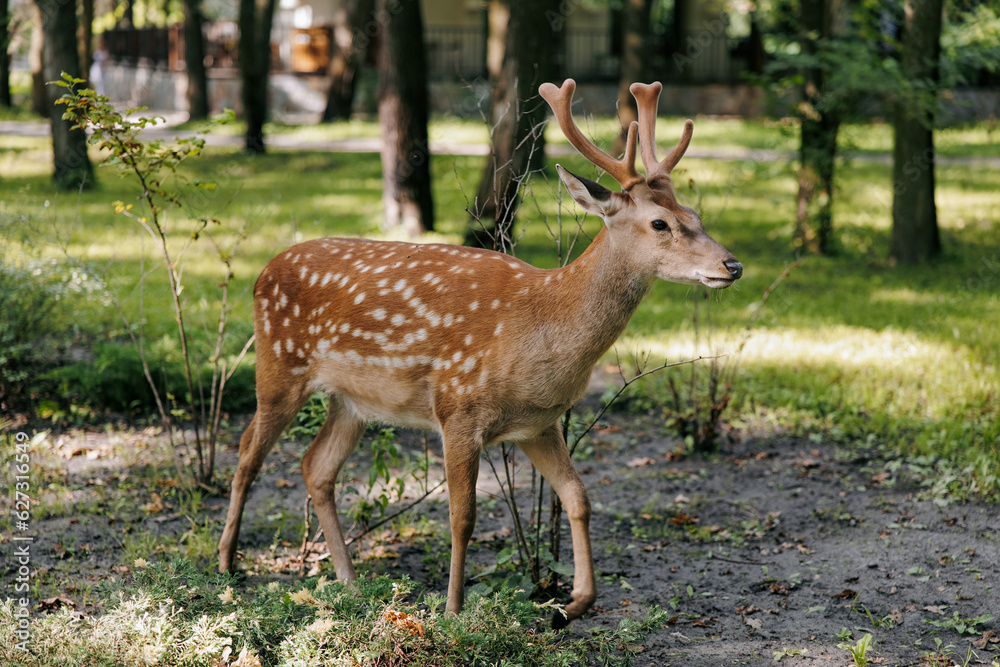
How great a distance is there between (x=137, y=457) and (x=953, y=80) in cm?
803

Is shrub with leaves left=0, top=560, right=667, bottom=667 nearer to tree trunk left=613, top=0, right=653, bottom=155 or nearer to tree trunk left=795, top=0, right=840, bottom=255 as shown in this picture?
tree trunk left=795, top=0, right=840, bottom=255

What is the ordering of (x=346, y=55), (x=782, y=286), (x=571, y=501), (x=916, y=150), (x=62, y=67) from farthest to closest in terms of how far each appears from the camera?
(x=346, y=55) < (x=62, y=67) < (x=916, y=150) < (x=782, y=286) < (x=571, y=501)

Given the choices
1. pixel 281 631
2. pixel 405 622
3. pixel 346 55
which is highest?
pixel 346 55

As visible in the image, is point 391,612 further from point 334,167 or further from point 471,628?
point 334,167

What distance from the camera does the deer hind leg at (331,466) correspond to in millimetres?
4410

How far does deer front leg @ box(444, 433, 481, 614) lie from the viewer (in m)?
3.76

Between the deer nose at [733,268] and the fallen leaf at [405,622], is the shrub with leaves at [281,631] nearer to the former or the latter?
the fallen leaf at [405,622]

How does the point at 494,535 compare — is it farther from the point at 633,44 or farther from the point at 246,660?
the point at 633,44

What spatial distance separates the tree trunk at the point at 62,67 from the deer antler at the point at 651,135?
32.8ft

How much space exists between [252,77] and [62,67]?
4897 mm

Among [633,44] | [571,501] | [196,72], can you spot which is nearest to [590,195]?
[571,501]

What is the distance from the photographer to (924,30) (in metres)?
9.18

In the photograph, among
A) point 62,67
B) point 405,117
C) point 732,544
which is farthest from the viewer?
point 62,67

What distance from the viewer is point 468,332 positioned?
3.84 metres
